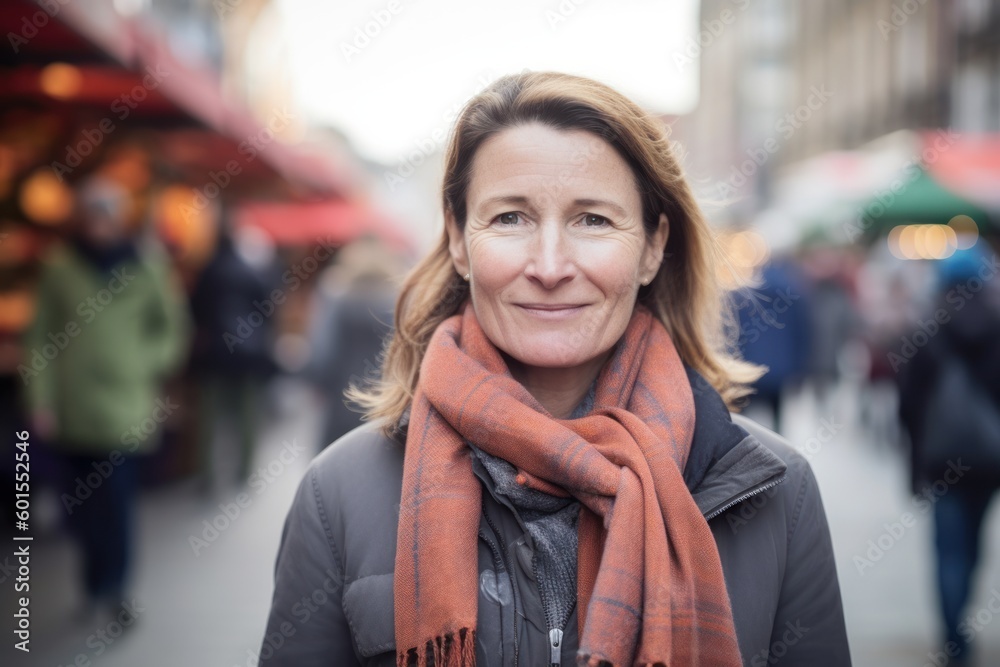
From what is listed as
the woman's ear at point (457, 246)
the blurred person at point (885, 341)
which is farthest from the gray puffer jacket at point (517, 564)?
the blurred person at point (885, 341)

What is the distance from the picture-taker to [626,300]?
203 cm

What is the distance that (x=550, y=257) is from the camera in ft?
6.25

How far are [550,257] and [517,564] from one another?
63 cm

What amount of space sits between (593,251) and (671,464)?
0.47m

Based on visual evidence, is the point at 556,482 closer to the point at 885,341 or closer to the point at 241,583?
the point at 241,583

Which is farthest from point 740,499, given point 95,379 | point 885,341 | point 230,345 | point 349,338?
point 885,341

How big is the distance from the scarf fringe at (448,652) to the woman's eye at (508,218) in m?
0.83

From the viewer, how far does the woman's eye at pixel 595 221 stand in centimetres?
197

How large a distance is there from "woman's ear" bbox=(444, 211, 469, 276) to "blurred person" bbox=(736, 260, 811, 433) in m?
5.63

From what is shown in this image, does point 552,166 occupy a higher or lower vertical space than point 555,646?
higher

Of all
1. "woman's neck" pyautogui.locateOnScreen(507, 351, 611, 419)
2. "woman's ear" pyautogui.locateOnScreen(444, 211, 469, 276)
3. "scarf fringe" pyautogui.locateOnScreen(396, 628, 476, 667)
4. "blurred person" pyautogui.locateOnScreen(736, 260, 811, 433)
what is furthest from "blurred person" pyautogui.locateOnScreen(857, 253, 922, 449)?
"scarf fringe" pyautogui.locateOnScreen(396, 628, 476, 667)

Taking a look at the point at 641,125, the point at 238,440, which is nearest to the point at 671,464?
the point at 641,125

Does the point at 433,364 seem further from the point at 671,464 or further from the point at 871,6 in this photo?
the point at 871,6

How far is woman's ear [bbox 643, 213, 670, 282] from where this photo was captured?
2131 mm
